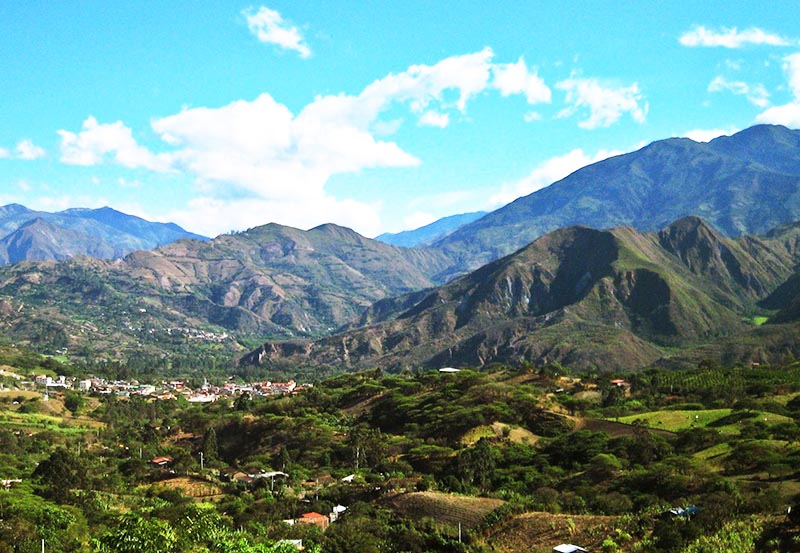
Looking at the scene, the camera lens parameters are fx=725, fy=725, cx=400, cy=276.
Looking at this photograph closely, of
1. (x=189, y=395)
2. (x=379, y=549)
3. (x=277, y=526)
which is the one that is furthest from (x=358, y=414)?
(x=189, y=395)

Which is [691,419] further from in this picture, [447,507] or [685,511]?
[685,511]

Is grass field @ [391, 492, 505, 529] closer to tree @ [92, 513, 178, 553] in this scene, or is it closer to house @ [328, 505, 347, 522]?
house @ [328, 505, 347, 522]

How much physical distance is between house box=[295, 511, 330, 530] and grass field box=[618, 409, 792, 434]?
35392 mm

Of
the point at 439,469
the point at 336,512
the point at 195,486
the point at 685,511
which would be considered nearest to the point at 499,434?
→ the point at 439,469

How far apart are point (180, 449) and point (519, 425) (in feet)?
139

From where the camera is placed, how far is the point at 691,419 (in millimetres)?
76000

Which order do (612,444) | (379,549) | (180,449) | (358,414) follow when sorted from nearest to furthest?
(379,549)
(612,444)
(180,449)
(358,414)

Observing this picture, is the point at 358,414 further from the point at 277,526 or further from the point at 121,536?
the point at 121,536

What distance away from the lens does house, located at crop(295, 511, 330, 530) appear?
52.7 m

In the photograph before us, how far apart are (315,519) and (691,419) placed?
43.0m

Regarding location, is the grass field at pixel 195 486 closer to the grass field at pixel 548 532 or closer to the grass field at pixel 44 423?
the grass field at pixel 548 532

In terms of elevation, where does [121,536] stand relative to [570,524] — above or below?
above

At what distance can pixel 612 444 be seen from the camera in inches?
2554

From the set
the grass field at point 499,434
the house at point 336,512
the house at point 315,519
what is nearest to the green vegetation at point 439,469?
the grass field at point 499,434
